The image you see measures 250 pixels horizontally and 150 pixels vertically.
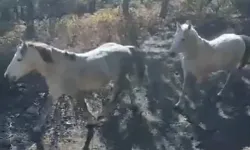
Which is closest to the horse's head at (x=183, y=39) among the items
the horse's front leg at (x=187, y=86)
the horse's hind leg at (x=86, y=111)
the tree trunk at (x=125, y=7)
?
the horse's front leg at (x=187, y=86)

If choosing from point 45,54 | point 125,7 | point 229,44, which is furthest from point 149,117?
point 125,7

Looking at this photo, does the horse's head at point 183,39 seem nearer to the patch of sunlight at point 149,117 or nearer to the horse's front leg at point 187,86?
the horse's front leg at point 187,86

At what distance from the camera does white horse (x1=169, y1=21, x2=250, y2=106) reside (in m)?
8.92

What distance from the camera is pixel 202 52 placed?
9.17 m

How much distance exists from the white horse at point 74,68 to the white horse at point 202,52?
0.96m

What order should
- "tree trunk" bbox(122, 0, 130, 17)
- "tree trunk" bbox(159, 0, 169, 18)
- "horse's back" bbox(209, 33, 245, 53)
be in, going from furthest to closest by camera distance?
1. "tree trunk" bbox(159, 0, 169, 18)
2. "tree trunk" bbox(122, 0, 130, 17)
3. "horse's back" bbox(209, 33, 245, 53)

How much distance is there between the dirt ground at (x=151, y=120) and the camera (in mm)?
8023

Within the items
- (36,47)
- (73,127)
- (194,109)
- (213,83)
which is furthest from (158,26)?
(36,47)

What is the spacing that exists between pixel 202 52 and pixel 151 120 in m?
1.64

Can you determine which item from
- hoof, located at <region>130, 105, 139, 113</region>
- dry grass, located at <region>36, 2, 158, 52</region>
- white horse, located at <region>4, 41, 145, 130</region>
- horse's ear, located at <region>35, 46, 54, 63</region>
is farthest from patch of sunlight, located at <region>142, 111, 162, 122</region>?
dry grass, located at <region>36, 2, 158, 52</region>

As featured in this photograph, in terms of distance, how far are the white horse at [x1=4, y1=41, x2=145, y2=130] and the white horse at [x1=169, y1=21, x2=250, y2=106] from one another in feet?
3.16

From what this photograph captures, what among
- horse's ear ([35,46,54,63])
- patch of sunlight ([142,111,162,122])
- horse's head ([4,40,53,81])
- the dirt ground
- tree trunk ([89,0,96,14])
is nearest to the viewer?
horse's head ([4,40,53,81])

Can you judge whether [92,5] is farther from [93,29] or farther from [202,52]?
[202,52]

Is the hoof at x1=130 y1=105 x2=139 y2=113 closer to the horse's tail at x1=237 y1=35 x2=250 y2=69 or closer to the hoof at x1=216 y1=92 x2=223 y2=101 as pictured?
the hoof at x1=216 y1=92 x2=223 y2=101
